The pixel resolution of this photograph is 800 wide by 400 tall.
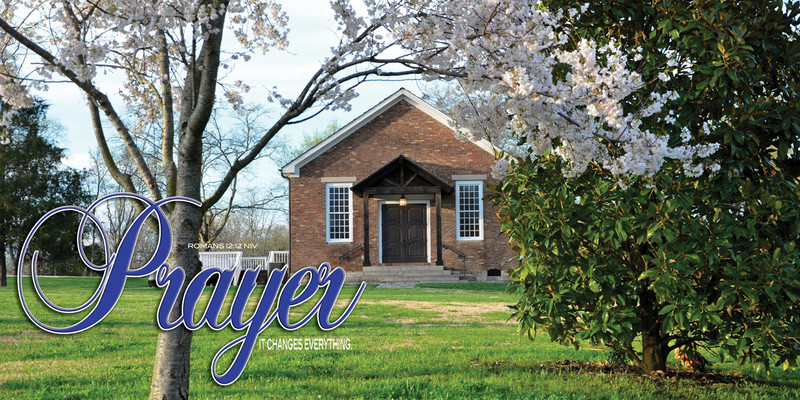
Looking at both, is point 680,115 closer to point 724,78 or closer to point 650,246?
point 724,78

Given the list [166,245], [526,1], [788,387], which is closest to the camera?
[526,1]

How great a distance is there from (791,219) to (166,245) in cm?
524

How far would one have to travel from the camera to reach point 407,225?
23828 millimetres

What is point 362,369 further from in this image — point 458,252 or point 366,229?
point 458,252

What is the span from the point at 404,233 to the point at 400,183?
2105mm

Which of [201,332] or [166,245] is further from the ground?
[166,245]

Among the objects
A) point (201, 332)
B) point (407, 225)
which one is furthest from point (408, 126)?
point (201, 332)

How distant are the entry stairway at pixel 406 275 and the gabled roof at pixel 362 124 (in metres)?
4.66

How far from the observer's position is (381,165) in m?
23.9

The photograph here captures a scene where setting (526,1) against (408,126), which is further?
(408,126)

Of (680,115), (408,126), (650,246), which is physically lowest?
(650,246)

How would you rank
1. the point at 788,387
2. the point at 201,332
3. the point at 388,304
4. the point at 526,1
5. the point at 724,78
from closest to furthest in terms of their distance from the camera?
the point at 526,1 < the point at 724,78 < the point at 788,387 < the point at 201,332 < the point at 388,304

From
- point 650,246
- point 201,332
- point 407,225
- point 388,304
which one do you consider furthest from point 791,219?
point 407,225

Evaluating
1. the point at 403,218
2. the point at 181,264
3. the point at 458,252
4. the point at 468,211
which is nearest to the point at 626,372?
the point at 181,264
